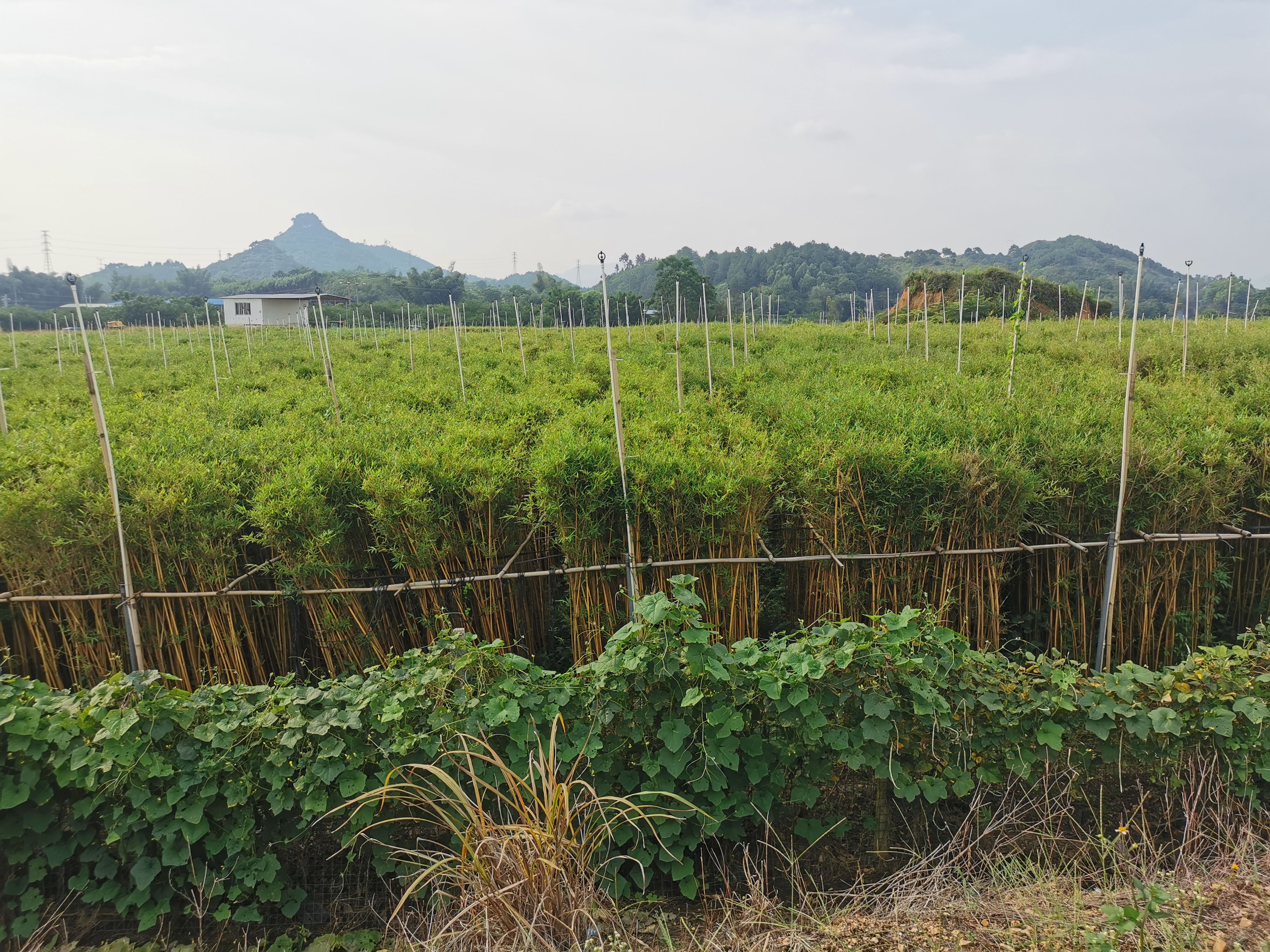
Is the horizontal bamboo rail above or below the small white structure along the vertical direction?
below

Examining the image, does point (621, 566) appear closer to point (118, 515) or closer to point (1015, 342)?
point (118, 515)

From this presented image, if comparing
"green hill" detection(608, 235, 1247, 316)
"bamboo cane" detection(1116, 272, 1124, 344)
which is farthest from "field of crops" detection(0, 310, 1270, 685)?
"green hill" detection(608, 235, 1247, 316)

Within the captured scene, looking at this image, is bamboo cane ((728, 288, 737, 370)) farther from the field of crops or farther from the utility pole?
the utility pole

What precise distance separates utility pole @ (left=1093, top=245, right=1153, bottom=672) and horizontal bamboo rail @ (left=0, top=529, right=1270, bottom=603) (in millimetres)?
86

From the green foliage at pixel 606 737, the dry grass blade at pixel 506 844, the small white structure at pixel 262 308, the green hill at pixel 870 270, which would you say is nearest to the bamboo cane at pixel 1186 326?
the green foliage at pixel 606 737

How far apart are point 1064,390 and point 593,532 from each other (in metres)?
5.96

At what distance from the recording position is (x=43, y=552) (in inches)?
173

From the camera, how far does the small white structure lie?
138ft

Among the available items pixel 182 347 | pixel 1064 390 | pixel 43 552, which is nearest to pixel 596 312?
pixel 182 347

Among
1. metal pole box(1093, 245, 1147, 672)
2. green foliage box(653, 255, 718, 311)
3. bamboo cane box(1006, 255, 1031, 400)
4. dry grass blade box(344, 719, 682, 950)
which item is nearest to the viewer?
dry grass blade box(344, 719, 682, 950)

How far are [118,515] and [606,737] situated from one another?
3167mm

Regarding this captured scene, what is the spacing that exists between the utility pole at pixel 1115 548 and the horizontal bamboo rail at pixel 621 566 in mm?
86

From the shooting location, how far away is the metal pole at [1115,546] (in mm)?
4238

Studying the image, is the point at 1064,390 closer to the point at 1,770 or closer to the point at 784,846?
the point at 784,846
